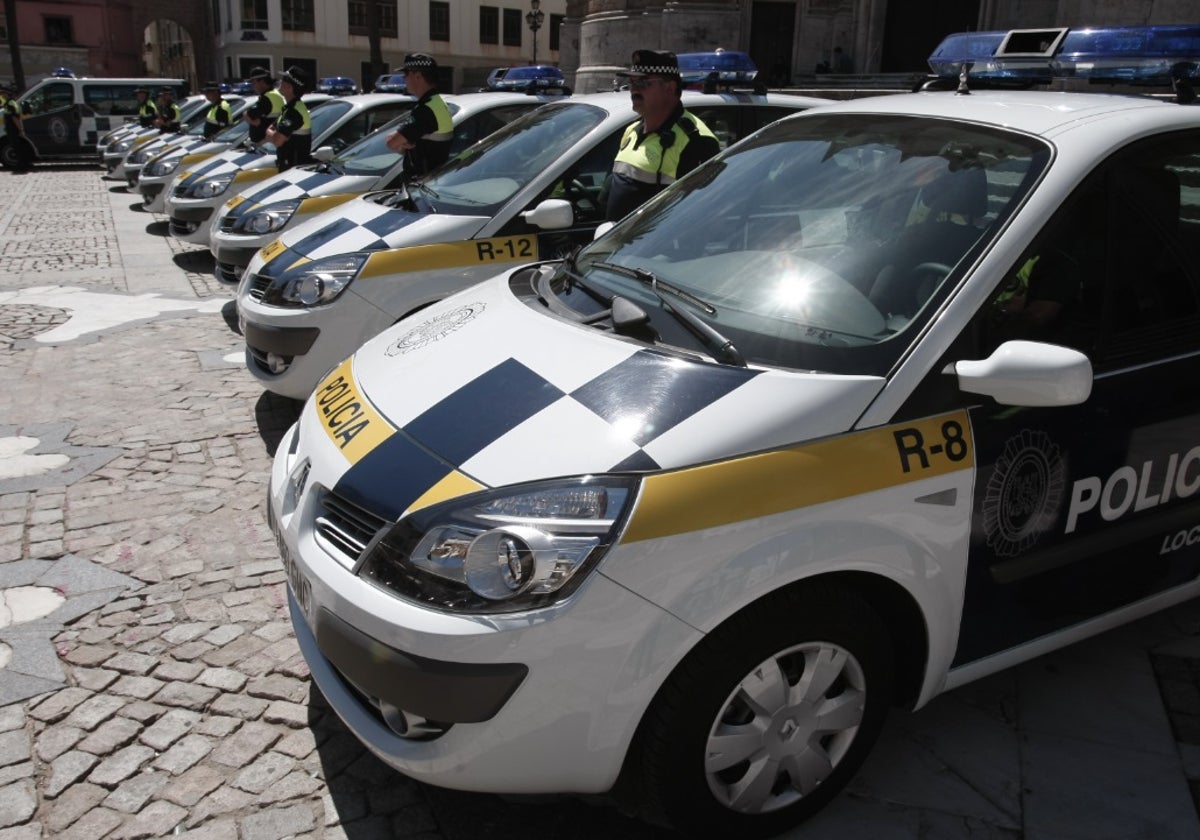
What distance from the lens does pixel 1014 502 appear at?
2.49 metres

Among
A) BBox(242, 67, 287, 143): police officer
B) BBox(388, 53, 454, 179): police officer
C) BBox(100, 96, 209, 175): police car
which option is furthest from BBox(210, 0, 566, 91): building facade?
BBox(388, 53, 454, 179): police officer

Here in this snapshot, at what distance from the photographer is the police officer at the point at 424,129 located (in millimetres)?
7031

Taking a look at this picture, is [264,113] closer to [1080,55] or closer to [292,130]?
[292,130]

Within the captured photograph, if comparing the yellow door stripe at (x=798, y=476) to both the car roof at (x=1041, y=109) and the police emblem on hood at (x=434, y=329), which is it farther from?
the police emblem on hood at (x=434, y=329)

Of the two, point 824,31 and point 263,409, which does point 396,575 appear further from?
point 824,31

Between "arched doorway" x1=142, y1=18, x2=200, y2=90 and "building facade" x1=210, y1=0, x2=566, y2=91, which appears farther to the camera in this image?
"arched doorway" x1=142, y1=18, x2=200, y2=90

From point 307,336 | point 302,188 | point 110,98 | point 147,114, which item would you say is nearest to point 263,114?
point 302,188

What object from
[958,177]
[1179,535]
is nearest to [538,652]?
[958,177]

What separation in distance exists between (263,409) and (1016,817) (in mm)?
4315

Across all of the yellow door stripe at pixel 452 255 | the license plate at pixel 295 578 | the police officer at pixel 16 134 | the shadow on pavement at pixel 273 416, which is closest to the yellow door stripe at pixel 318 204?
the shadow on pavement at pixel 273 416

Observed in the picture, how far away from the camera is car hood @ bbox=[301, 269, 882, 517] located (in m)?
2.20

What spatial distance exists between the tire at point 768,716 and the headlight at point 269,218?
626 centimetres

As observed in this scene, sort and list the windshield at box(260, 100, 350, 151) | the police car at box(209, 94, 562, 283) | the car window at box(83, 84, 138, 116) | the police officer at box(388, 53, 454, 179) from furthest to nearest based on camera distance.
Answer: the car window at box(83, 84, 138, 116)
the windshield at box(260, 100, 350, 151)
the police car at box(209, 94, 562, 283)
the police officer at box(388, 53, 454, 179)

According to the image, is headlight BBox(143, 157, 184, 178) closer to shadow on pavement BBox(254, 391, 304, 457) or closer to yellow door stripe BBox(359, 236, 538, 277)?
shadow on pavement BBox(254, 391, 304, 457)
